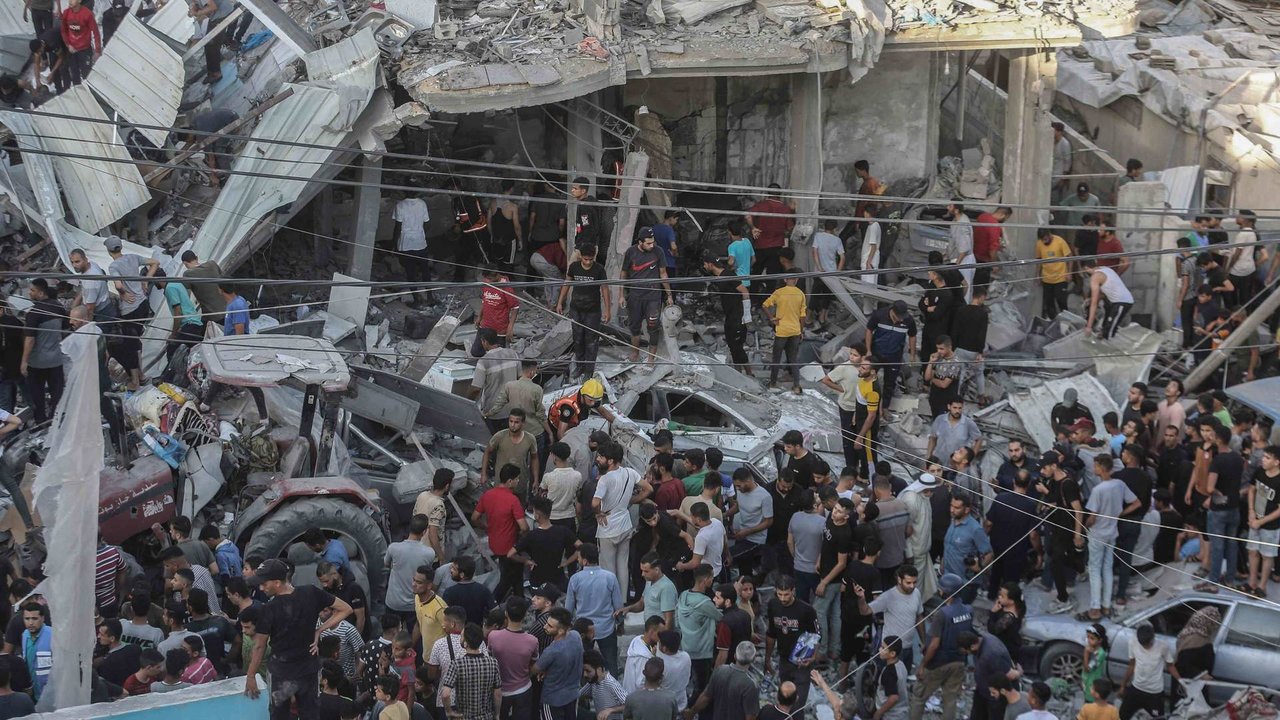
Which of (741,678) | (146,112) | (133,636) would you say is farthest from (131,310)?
(741,678)

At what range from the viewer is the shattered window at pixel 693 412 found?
53.3 ft

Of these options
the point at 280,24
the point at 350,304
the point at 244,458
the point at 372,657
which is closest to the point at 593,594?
the point at 372,657

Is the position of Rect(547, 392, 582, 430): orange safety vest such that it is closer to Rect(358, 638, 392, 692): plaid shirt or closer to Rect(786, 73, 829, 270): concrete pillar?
Rect(358, 638, 392, 692): plaid shirt

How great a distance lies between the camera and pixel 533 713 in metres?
11.5

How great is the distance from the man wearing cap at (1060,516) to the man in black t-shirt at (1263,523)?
4.48 ft

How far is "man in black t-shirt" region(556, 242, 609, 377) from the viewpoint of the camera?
54.8 ft

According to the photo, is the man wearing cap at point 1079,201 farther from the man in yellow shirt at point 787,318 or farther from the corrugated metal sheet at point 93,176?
the corrugated metal sheet at point 93,176

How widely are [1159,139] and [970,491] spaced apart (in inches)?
388

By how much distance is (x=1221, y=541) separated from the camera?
13.7 metres

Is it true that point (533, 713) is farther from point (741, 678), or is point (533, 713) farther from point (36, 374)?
point (36, 374)

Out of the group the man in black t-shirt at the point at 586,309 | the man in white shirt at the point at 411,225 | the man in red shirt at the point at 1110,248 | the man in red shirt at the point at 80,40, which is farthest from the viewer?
the man in red shirt at the point at 1110,248

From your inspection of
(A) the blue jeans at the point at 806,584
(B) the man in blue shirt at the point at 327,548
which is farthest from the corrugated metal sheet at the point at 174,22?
(A) the blue jeans at the point at 806,584

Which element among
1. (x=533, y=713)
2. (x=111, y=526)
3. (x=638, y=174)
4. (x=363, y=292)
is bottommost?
(x=533, y=713)

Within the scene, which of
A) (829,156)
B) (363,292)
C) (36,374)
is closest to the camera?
(36,374)
